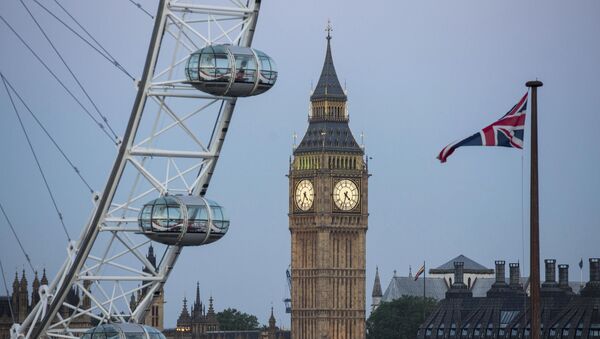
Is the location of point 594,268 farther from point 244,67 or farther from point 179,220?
point 244,67

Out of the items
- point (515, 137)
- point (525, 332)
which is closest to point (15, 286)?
point (525, 332)

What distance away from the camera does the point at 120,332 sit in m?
84.1

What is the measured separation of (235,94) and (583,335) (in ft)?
351

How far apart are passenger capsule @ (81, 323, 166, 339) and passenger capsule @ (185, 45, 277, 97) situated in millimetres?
8317

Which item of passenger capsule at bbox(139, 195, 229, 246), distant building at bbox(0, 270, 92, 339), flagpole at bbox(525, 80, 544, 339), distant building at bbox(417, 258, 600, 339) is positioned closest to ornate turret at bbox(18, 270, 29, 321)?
distant building at bbox(0, 270, 92, 339)

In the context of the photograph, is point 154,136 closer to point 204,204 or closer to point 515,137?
point 204,204

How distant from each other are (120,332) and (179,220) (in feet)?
14.1

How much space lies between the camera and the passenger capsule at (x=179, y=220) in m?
84.9

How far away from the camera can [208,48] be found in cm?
8406

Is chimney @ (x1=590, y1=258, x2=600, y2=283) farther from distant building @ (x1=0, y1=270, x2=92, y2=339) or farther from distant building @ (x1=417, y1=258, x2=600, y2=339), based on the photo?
distant building @ (x1=0, y1=270, x2=92, y2=339)

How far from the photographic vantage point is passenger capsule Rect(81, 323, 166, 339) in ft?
276

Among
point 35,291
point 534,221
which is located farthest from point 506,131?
point 35,291

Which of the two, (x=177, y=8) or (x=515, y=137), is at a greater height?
(x=177, y=8)

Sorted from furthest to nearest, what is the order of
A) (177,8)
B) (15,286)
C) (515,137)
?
(15,286)
(177,8)
(515,137)
